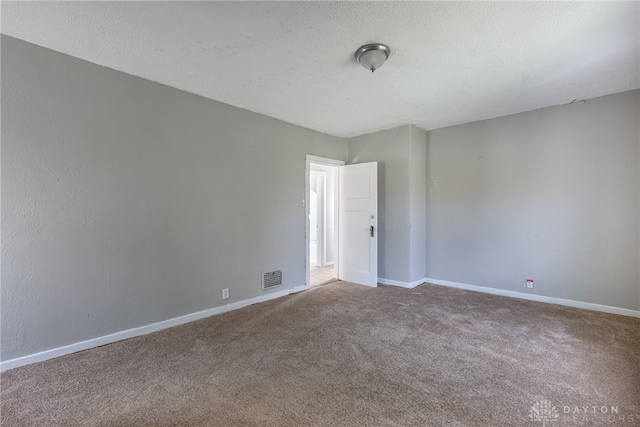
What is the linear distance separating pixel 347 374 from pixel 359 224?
112 inches

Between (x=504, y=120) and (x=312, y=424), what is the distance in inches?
170

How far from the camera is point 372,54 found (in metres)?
2.28

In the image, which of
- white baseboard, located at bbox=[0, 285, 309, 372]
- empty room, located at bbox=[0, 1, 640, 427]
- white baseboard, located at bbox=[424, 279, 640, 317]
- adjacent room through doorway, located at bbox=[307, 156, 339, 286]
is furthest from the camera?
adjacent room through doorway, located at bbox=[307, 156, 339, 286]

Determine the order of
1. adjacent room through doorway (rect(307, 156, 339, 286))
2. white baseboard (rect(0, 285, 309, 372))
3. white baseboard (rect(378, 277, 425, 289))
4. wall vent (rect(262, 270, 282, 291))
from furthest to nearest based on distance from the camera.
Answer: adjacent room through doorway (rect(307, 156, 339, 286)), white baseboard (rect(378, 277, 425, 289)), wall vent (rect(262, 270, 282, 291)), white baseboard (rect(0, 285, 309, 372))

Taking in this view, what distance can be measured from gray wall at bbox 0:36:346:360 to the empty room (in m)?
0.02

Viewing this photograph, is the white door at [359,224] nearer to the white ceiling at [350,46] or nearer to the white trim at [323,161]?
the white trim at [323,161]

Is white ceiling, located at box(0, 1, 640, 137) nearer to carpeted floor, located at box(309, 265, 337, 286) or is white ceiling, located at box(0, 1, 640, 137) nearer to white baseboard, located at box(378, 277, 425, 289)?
white baseboard, located at box(378, 277, 425, 289)

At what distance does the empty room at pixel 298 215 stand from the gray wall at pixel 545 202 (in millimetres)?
24

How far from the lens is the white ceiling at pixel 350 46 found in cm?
189

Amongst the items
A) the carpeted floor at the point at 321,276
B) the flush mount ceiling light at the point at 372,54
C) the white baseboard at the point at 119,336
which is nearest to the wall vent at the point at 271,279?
the white baseboard at the point at 119,336

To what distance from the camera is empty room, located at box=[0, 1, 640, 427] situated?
1.88 metres

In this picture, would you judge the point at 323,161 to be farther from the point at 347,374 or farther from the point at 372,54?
the point at 347,374

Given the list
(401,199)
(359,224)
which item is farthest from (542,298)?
(359,224)

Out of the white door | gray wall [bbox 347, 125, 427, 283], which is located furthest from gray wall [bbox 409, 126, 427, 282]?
the white door
